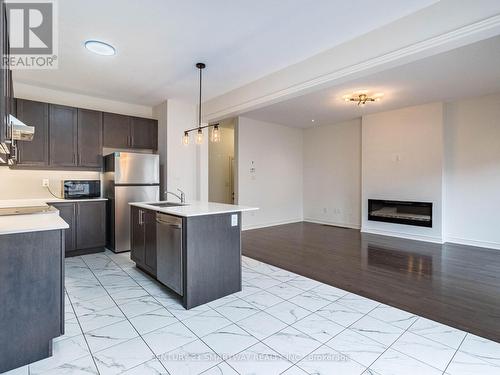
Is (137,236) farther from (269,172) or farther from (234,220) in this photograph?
(269,172)

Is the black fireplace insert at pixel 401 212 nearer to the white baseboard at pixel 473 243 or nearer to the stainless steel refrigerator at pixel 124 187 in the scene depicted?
the white baseboard at pixel 473 243

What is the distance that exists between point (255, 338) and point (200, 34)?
2.92 meters

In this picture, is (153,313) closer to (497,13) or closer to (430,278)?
(430,278)

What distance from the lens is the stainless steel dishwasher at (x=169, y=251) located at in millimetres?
2609

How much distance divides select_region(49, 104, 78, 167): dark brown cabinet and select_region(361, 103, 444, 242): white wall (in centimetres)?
576

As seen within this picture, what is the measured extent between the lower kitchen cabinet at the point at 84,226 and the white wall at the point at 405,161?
5360 mm

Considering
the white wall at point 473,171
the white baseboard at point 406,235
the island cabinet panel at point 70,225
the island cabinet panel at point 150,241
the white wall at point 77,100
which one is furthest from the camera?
the white baseboard at point 406,235

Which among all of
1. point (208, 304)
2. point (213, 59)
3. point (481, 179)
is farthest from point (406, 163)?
point (208, 304)

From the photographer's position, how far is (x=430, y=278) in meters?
3.28

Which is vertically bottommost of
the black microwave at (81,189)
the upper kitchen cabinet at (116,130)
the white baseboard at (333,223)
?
the white baseboard at (333,223)

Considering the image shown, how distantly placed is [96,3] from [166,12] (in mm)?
579

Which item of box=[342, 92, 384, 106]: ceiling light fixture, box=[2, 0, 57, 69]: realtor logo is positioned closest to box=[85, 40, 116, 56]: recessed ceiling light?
box=[2, 0, 57, 69]: realtor logo

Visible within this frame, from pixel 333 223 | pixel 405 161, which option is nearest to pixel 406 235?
pixel 405 161

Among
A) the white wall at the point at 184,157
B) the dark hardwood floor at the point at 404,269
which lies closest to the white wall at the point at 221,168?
the white wall at the point at 184,157
